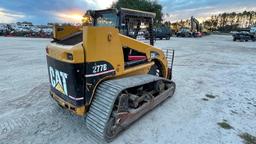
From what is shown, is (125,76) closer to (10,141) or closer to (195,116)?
(195,116)

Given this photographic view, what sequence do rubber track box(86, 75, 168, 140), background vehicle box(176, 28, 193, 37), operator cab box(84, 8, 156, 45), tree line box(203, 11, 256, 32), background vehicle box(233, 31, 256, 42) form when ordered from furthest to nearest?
tree line box(203, 11, 256, 32), background vehicle box(176, 28, 193, 37), background vehicle box(233, 31, 256, 42), operator cab box(84, 8, 156, 45), rubber track box(86, 75, 168, 140)

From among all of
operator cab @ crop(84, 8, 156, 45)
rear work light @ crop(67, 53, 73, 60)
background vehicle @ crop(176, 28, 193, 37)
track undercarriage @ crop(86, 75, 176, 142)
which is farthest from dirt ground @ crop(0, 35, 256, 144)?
background vehicle @ crop(176, 28, 193, 37)

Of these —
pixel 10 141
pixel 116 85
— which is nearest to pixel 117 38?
pixel 116 85

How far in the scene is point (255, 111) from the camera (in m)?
4.89

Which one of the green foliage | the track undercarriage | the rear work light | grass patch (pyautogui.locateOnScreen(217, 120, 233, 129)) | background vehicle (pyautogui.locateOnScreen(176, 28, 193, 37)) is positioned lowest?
grass patch (pyautogui.locateOnScreen(217, 120, 233, 129))

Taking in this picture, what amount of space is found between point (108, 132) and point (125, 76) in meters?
1.28

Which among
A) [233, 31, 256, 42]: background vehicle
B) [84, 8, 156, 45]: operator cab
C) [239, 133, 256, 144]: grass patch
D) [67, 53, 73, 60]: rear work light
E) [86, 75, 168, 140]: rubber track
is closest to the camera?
[67, 53, 73, 60]: rear work light

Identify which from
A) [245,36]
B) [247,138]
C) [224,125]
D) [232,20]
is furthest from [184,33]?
[232,20]

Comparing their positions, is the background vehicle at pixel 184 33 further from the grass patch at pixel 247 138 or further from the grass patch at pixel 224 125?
the grass patch at pixel 247 138

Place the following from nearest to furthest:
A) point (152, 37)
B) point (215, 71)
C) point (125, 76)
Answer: point (125, 76), point (152, 37), point (215, 71)

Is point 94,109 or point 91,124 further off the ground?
point 94,109

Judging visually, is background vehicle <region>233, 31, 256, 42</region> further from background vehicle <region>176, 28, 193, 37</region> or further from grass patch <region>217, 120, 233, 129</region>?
grass patch <region>217, 120, 233, 129</region>

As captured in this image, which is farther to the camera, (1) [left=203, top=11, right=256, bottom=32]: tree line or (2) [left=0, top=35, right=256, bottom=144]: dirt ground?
(1) [left=203, top=11, right=256, bottom=32]: tree line

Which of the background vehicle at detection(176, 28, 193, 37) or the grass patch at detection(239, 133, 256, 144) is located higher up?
the background vehicle at detection(176, 28, 193, 37)
